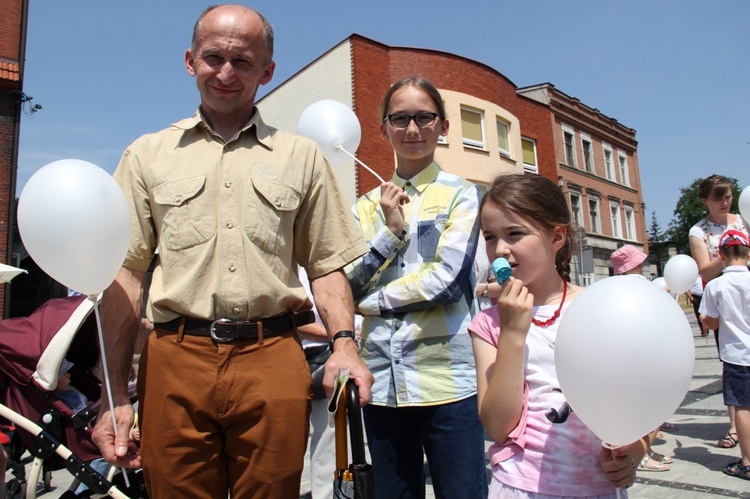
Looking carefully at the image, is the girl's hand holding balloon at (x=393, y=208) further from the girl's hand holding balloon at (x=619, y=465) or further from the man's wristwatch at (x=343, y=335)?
the girl's hand holding balloon at (x=619, y=465)

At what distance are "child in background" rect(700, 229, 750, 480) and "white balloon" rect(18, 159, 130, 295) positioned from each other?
4.33 metres

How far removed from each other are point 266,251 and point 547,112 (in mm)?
25025

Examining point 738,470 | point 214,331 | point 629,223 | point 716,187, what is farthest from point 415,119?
point 629,223

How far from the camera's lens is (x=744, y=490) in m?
3.63

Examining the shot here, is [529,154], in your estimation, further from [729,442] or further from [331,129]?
[331,129]

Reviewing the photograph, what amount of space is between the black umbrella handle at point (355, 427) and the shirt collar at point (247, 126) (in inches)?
36.5

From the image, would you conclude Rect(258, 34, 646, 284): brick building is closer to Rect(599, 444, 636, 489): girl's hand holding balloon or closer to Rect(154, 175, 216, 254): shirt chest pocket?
Rect(154, 175, 216, 254): shirt chest pocket

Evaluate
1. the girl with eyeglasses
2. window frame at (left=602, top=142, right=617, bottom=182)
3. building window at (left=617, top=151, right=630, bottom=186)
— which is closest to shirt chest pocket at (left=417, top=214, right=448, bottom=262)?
the girl with eyeglasses

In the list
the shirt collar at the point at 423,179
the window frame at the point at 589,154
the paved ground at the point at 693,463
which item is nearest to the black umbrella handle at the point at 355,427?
the shirt collar at the point at 423,179

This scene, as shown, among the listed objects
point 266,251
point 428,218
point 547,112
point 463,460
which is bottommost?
point 463,460

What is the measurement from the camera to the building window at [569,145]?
2630cm

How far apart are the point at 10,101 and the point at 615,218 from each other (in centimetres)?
2739

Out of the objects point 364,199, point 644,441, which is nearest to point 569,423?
point 644,441

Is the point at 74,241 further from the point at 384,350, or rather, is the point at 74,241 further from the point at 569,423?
the point at 569,423
